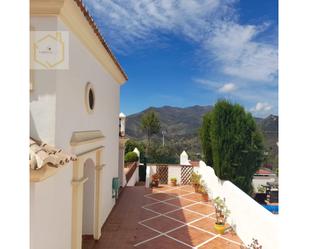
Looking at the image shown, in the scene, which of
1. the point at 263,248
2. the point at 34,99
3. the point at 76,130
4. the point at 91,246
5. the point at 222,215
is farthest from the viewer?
the point at 222,215

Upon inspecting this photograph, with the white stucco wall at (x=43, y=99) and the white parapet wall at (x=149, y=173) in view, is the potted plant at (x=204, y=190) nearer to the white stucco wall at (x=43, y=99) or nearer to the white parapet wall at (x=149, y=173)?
the white parapet wall at (x=149, y=173)

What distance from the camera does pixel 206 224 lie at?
36.5ft

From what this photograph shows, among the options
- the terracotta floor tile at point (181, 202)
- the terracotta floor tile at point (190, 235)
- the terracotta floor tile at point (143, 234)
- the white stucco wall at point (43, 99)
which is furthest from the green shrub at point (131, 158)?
the white stucco wall at point (43, 99)

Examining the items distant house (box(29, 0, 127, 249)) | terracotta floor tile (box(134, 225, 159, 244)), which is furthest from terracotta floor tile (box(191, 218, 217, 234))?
distant house (box(29, 0, 127, 249))

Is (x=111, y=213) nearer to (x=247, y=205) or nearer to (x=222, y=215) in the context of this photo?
(x=222, y=215)

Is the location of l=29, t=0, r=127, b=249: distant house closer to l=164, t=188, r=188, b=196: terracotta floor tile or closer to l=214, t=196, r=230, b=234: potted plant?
l=214, t=196, r=230, b=234: potted plant

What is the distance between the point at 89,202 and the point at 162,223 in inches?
151

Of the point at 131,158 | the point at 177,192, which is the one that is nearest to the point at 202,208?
the point at 177,192

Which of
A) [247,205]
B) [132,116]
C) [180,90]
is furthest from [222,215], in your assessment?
[180,90]

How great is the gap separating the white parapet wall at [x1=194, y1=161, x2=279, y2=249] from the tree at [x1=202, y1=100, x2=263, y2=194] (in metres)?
1.23

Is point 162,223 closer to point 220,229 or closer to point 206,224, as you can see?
point 206,224
